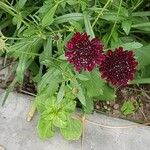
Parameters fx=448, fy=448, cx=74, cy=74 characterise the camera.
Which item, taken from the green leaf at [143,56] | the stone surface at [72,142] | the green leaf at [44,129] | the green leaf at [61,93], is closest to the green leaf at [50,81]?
the green leaf at [61,93]

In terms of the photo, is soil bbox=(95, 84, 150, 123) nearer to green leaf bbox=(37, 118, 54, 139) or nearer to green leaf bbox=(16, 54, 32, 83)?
green leaf bbox=(37, 118, 54, 139)

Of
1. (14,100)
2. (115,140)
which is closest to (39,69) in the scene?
(14,100)

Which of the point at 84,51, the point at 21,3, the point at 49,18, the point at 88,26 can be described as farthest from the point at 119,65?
the point at 21,3

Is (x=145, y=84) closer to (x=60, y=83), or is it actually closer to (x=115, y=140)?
(x=115, y=140)

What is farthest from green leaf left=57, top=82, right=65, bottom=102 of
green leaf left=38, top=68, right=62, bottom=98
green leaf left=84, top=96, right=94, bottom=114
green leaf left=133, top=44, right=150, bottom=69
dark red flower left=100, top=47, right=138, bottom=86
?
green leaf left=133, top=44, right=150, bottom=69

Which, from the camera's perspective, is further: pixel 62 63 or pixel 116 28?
pixel 116 28
